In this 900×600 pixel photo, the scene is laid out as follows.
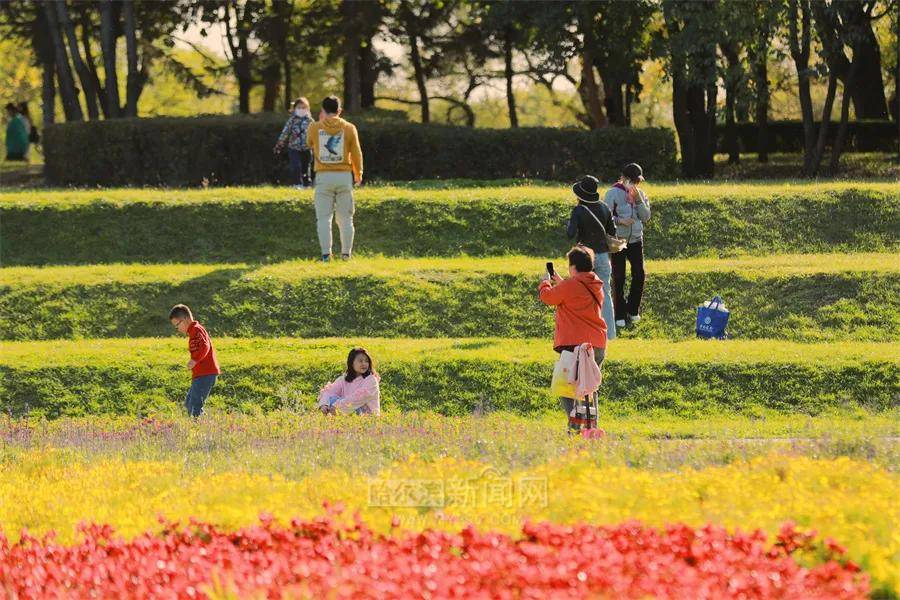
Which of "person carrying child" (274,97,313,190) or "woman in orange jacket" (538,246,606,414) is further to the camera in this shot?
"person carrying child" (274,97,313,190)

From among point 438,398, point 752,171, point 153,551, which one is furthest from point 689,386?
point 752,171

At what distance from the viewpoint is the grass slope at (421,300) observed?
17.6 metres

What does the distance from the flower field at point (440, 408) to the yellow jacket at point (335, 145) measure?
1503 millimetres

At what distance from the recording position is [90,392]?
15320 millimetres

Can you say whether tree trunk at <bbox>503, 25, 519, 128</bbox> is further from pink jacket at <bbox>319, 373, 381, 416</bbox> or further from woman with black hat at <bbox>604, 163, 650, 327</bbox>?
pink jacket at <bbox>319, 373, 381, 416</bbox>

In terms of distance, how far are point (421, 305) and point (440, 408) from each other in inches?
143

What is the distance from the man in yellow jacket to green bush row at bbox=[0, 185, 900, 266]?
1895 millimetres

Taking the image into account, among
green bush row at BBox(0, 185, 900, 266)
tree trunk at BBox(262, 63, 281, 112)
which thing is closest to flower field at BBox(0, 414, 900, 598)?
green bush row at BBox(0, 185, 900, 266)

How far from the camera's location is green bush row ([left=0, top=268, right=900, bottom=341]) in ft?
57.7

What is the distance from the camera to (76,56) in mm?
32969

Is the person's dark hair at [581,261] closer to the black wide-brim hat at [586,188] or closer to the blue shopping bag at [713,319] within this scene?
the black wide-brim hat at [586,188]

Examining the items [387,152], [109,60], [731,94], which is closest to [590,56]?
[731,94]

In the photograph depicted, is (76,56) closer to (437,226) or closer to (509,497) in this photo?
(437,226)

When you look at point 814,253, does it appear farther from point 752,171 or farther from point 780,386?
point 752,171
